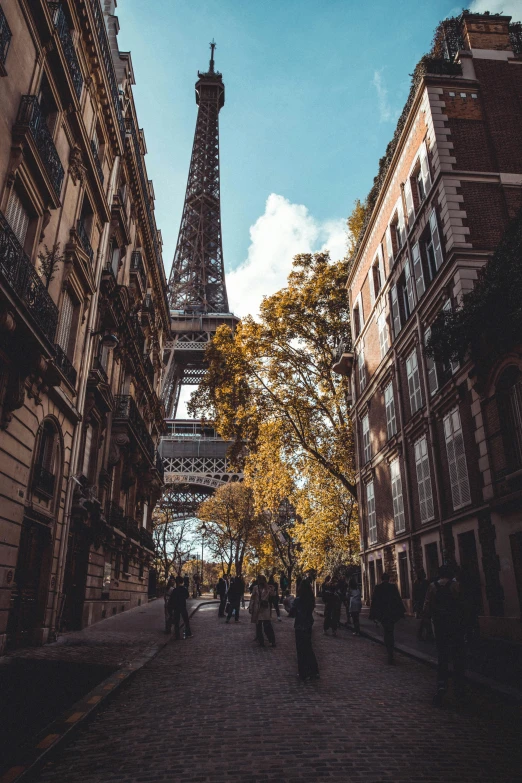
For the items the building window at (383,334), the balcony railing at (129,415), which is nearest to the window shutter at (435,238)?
the building window at (383,334)

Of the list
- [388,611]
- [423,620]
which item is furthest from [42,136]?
[423,620]

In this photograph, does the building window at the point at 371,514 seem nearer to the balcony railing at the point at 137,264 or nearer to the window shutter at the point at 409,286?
the window shutter at the point at 409,286

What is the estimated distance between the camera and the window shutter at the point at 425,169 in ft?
59.0

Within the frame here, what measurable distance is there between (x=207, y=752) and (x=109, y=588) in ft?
53.3

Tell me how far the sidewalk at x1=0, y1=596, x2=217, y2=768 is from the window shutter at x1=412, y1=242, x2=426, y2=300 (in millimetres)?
12812

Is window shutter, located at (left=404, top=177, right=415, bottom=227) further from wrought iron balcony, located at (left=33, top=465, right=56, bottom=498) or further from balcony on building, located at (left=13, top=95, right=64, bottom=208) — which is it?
wrought iron balcony, located at (left=33, top=465, right=56, bottom=498)

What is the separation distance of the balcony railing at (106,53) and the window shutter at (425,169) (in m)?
10.2

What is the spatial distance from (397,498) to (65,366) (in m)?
12.2

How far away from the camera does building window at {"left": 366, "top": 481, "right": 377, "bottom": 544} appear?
23.1 meters

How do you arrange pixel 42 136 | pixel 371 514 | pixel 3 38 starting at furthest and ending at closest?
pixel 371 514 < pixel 42 136 < pixel 3 38

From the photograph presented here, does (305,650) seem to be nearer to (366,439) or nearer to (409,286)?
(409,286)

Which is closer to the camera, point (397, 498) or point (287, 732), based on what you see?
point (287, 732)

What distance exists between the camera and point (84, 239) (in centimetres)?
1596

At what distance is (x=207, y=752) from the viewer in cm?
489
